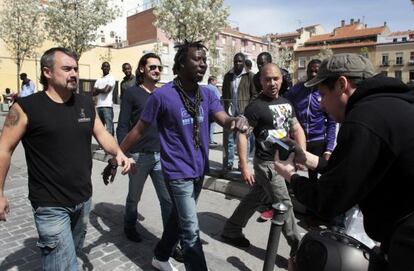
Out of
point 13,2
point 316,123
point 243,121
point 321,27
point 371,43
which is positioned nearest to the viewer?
point 243,121

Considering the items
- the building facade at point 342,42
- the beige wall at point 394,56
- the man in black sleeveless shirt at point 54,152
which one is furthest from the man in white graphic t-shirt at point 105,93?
the building facade at point 342,42

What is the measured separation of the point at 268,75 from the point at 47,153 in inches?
87.2

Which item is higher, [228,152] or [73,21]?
[73,21]

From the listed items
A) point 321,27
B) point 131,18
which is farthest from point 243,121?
point 321,27

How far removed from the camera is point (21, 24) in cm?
2541

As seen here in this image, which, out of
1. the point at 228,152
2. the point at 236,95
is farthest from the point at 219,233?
the point at 236,95

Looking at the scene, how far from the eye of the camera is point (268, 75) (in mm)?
3803

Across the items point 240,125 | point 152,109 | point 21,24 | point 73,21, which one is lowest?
point 240,125

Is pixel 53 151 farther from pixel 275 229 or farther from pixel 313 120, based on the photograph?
pixel 313 120

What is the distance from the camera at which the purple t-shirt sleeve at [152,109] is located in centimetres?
317

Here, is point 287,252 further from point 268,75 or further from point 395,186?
point 395,186

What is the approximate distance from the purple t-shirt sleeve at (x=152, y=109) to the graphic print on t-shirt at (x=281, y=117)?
1.24m

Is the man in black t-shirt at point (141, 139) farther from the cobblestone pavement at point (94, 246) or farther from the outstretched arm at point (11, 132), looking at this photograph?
the outstretched arm at point (11, 132)

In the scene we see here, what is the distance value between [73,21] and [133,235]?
13293mm
